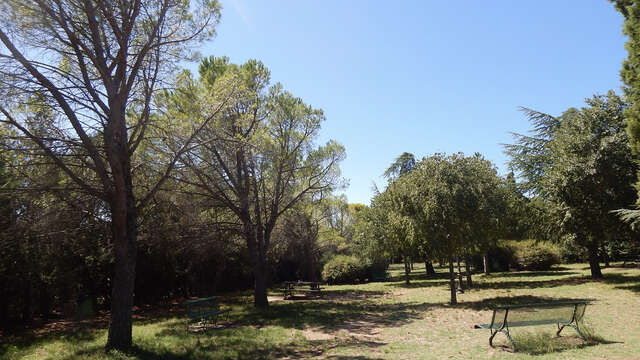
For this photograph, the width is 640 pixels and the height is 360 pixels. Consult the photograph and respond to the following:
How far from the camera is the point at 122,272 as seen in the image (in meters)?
8.52

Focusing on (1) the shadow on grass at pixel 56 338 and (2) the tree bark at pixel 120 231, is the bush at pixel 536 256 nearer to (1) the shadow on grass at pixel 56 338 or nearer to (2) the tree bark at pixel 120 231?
(2) the tree bark at pixel 120 231

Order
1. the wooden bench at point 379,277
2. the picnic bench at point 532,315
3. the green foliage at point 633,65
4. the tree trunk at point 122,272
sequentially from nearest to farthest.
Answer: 1. the picnic bench at point 532,315
2. the tree trunk at point 122,272
3. the green foliage at point 633,65
4. the wooden bench at point 379,277

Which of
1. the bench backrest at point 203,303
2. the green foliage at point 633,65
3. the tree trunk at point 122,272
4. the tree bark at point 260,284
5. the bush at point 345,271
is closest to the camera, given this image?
the tree trunk at point 122,272

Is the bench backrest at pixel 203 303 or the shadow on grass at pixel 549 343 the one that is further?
the bench backrest at pixel 203 303

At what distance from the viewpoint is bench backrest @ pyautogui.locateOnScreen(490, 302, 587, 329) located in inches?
282

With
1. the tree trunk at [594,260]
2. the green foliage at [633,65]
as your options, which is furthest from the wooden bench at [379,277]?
the green foliage at [633,65]

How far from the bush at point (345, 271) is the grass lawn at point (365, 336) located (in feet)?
45.1

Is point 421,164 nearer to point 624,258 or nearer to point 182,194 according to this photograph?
point 182,194

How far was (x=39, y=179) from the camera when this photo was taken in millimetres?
9297

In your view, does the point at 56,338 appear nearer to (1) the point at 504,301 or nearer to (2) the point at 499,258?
→ (1) the point at 504,301

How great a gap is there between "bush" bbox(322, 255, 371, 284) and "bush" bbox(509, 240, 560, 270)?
12119mm

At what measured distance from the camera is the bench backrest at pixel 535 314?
7.17m

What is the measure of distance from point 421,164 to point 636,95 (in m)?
7.06

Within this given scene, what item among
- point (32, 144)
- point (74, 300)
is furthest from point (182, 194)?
point (74, 300)
